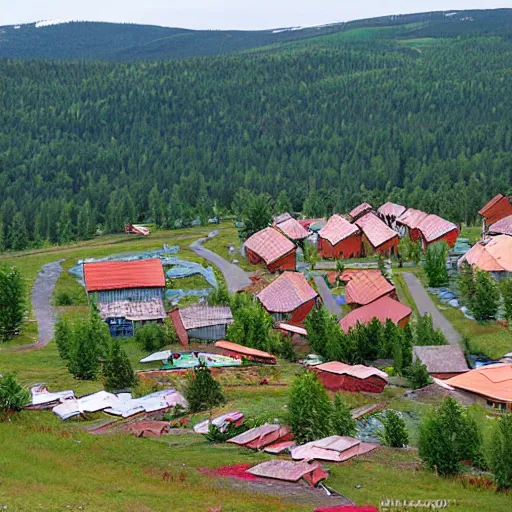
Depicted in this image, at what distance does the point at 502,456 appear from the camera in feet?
99.0

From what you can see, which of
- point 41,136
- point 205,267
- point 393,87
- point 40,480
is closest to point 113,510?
point 40,480

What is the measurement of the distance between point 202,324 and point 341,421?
2305cm

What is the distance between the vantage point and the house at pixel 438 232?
82938mm

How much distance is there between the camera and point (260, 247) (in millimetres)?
80188

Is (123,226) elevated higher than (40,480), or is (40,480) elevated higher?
(40,480)

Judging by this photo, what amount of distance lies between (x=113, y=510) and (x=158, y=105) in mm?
164973

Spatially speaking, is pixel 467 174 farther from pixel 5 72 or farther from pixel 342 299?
pixel 5 72

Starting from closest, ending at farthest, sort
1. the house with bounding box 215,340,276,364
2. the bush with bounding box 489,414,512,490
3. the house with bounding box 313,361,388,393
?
1. the bush with bounding box 489,414,512,490
2. the house with bounding box 313,361,388,393
3. the house with bounding box 215,340,276,364

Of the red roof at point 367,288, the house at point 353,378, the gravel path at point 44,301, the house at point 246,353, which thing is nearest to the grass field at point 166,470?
the house at point 353,378

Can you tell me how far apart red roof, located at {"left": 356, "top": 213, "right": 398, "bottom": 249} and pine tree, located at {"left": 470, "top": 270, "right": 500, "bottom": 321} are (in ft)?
67.6

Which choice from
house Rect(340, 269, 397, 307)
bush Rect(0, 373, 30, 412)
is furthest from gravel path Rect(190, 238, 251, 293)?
bush Rect(0, 373, 30, 412)

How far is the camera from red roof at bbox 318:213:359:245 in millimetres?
82475

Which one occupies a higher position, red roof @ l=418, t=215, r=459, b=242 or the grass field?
the grass field

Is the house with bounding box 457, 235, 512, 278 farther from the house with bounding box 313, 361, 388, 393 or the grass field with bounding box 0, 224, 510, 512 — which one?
the grass field with bounding box 0, 224, 510, 512
